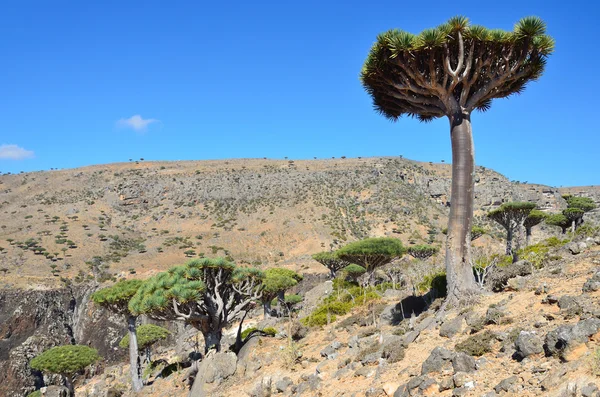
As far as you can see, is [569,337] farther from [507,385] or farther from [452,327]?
[452,327]

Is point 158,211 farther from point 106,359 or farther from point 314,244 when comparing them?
point 106,359

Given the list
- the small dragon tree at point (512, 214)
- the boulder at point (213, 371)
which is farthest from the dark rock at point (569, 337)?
the small dragon tree at point (512, 214)

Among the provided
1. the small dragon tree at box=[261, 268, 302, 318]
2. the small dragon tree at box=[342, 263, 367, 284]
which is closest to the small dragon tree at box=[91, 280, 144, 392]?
the small dragon tree at box=[261, 268, 302, 318]

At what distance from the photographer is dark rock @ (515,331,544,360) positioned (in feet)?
21.7

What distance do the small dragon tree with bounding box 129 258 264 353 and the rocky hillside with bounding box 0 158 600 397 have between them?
5.64 ft

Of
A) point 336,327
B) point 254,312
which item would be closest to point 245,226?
point 254,312

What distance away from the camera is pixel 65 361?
21.9 meters

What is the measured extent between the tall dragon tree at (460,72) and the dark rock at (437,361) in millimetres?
3273

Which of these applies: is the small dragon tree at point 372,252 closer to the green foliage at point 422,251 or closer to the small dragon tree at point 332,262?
the small dragon tree at point 332,262

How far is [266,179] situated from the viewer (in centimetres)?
7756

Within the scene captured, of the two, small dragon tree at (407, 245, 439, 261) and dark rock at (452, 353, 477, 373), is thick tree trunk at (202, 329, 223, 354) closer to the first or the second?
dark rock at (452, 353, 477, 373)

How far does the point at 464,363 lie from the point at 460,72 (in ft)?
23.8

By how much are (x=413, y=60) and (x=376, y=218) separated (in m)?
52.7

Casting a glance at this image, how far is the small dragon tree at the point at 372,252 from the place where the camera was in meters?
25.1
